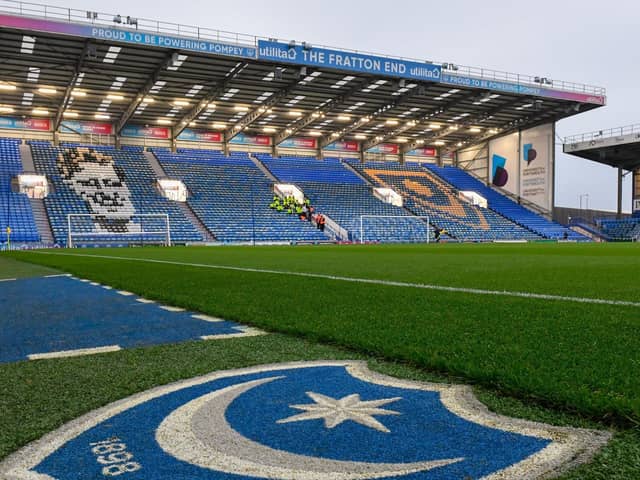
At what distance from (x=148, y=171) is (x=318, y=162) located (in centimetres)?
1556

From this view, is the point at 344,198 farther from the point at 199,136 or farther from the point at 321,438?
the point at 321,438

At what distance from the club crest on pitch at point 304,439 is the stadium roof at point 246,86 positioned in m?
27.8

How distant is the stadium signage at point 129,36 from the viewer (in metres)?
25.0

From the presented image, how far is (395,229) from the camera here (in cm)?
4062

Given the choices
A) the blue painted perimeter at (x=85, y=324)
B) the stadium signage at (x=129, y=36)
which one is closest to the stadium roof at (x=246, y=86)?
the stadium signage at (x=129, y=36)

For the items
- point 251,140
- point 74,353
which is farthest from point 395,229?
point 74,353

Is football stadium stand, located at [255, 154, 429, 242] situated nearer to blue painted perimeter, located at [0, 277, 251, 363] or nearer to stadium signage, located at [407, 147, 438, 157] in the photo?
stadium signage, located at [407, 147, 438, 157]

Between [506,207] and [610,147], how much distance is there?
9.46m

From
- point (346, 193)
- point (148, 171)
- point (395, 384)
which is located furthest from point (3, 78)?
point (395, 384)

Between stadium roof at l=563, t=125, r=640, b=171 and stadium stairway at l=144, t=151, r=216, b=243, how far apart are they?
31.1 meters

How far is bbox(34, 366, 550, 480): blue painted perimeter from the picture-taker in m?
1.56

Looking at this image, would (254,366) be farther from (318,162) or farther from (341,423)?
(318,162)

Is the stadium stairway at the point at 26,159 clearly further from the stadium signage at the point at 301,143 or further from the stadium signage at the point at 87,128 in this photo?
the stadium signage at the point at 301,143

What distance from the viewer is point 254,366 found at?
280cm
